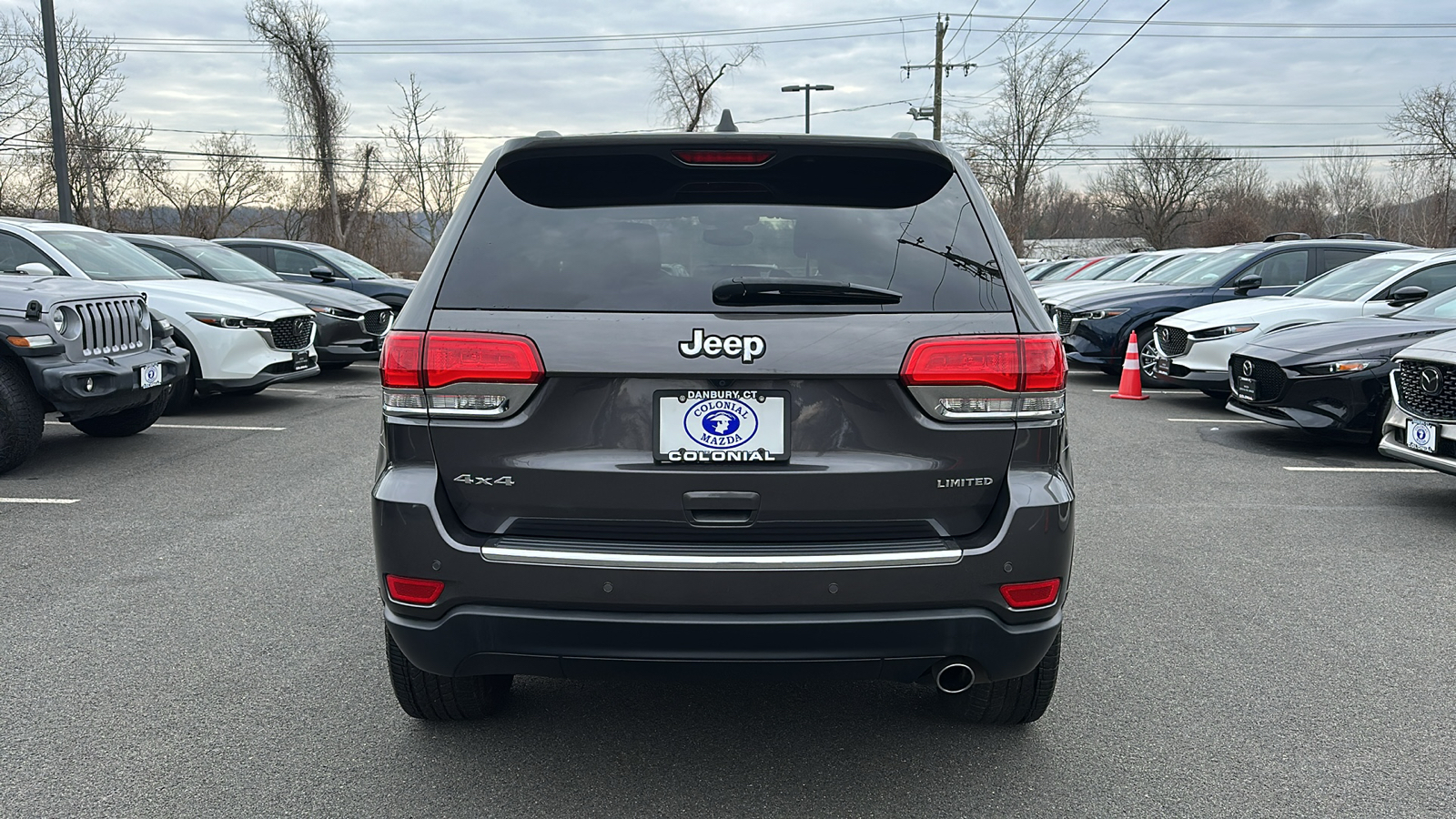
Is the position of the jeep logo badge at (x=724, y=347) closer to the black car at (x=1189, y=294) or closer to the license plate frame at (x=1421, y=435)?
the license plate frame at (x=1421, y=435)

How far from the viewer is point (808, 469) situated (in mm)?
2490

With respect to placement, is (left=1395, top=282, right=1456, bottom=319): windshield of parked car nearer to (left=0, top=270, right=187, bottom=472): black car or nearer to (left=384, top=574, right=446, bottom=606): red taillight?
(left=384, top=574, right=446, bottom=606): red taillight

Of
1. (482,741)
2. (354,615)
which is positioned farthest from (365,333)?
(482,741)

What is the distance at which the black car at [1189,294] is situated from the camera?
40.9 feet

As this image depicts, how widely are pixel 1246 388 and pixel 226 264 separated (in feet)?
35.9

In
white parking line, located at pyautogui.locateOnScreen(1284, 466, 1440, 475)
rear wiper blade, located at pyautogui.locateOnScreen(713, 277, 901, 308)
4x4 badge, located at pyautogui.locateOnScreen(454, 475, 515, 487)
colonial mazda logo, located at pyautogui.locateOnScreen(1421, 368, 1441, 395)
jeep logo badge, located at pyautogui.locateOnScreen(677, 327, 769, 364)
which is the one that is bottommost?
white parking line, located at pyautogui.locateOnScreen(1284, 466, 1440, 475)

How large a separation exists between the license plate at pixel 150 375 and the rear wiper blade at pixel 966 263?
6520 millimetres

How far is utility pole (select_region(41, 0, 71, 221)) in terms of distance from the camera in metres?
15.6

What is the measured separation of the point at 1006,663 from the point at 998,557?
11.8 inches

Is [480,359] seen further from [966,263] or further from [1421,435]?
[1421,435]

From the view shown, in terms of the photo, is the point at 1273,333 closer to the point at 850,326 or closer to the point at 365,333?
the point at 850,326

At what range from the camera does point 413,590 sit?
2.58 meters

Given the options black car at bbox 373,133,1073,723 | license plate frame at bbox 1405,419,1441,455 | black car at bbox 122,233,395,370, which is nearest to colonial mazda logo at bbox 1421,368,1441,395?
license plate frame at bbox 1405,419,1441,455

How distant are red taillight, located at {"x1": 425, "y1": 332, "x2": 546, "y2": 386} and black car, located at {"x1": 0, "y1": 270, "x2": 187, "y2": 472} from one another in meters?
5.54
